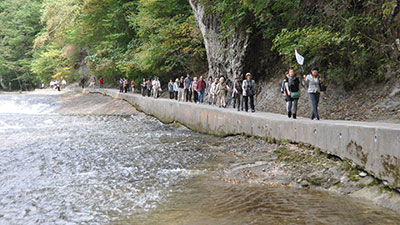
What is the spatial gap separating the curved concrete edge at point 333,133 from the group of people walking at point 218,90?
112 centimetres

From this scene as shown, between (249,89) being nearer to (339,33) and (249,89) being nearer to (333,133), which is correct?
(339,33)

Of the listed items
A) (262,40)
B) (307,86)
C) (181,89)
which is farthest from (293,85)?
(181,89)

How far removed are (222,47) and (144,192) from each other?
14.3 m

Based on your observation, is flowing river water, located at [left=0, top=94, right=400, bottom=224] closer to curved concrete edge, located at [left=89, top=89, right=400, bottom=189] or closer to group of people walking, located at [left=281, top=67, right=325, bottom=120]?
curved concrete edge, located at [left=89, top=89, right=400, bottom=189]

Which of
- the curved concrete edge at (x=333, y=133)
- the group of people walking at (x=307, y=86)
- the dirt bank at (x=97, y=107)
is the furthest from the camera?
the dirt bank at (x=97, y=107)

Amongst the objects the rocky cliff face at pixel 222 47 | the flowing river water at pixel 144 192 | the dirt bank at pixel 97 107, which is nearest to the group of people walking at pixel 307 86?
the flowing river water at pixel 144 192

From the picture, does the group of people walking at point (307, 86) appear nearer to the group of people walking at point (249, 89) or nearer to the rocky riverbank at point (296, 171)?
the group of people walking at point (249, 89)

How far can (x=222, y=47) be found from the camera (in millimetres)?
20438

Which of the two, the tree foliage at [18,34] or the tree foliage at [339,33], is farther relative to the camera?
the tree foliage at [18,34]

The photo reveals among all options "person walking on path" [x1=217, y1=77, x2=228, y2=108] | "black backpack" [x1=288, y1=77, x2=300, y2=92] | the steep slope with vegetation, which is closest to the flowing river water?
"black backpack" [x1=288, y1=77, x2=300, y2=92]

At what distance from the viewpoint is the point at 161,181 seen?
8094 millimetres

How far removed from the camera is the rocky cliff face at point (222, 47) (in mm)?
19297

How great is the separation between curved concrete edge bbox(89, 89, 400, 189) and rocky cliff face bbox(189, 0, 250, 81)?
4.35m

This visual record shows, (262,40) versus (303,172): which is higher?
(262,40)
